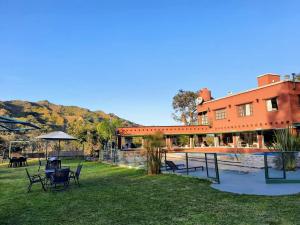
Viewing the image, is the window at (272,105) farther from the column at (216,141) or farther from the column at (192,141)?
the column at (192,141)

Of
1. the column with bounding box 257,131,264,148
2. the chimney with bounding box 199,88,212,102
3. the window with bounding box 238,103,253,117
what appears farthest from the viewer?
the chimney with bounding box 199,88,212,102

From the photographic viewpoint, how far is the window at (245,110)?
2950 cm

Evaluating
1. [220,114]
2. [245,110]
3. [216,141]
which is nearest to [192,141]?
[216,141]

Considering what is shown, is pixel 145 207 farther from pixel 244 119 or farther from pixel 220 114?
pixel 220 114

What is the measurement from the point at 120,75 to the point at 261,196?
2844 centimetres

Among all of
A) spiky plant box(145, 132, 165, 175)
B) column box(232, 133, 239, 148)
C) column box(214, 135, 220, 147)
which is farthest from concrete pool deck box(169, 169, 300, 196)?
column box(214, 135, 220, 147)

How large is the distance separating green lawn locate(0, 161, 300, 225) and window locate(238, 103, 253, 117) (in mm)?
22966

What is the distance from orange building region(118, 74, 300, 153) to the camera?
24969 millimetres

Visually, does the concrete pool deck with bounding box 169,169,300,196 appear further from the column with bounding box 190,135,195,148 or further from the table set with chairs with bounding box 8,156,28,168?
the column with bounding box 190,135,195,148

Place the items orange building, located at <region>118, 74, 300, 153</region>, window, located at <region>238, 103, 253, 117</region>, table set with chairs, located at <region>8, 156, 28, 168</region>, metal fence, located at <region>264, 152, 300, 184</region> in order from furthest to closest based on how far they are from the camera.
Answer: window, located at <region>238, 103, 253, 117</region> → orange building, located at <region>118, 74, 300, 153</region> → table set with chairs, located at <region>8, 156, 28, 168</region> → metal fence, located at <region>264, 152, 300, 184</region>

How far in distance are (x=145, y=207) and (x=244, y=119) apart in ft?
87.1

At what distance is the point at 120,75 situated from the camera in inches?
1319

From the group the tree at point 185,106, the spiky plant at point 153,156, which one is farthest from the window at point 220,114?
the spiky plant at point 153,156

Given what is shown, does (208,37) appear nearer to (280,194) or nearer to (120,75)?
(120,75)
